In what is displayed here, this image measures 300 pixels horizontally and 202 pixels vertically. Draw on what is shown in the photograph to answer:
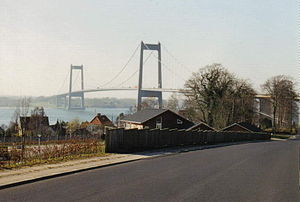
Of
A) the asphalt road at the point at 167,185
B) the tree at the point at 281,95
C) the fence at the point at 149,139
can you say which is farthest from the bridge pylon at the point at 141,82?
the asphalt road at the point at 167,185

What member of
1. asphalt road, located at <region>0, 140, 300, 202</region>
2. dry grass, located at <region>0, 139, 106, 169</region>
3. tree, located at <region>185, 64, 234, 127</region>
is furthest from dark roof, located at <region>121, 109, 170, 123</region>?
asphalt road, located at <region>0, 140, 300, 202</region>

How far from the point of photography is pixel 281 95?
63.1 m

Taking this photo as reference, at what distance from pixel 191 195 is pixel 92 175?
160 inches

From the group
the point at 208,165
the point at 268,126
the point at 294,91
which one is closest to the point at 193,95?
the point at 294,91

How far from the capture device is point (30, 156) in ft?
51.3

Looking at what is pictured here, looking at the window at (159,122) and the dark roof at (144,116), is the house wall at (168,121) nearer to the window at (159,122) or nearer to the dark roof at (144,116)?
the window at (159,122)

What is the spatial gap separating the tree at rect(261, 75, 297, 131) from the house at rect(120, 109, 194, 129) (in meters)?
20.2

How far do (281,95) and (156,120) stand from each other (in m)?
27.0

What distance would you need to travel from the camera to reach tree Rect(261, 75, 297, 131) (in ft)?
202

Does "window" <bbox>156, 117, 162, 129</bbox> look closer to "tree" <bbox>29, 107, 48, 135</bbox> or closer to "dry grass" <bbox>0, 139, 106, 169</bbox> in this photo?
"tree" <bbox>29, 107, 48, 135</bbox>

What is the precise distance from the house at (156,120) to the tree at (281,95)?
20.2 m

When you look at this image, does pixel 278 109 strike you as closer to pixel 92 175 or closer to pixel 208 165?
pixel 208 165

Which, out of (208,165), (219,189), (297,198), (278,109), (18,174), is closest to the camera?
(297,198)

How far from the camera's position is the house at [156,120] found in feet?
146
